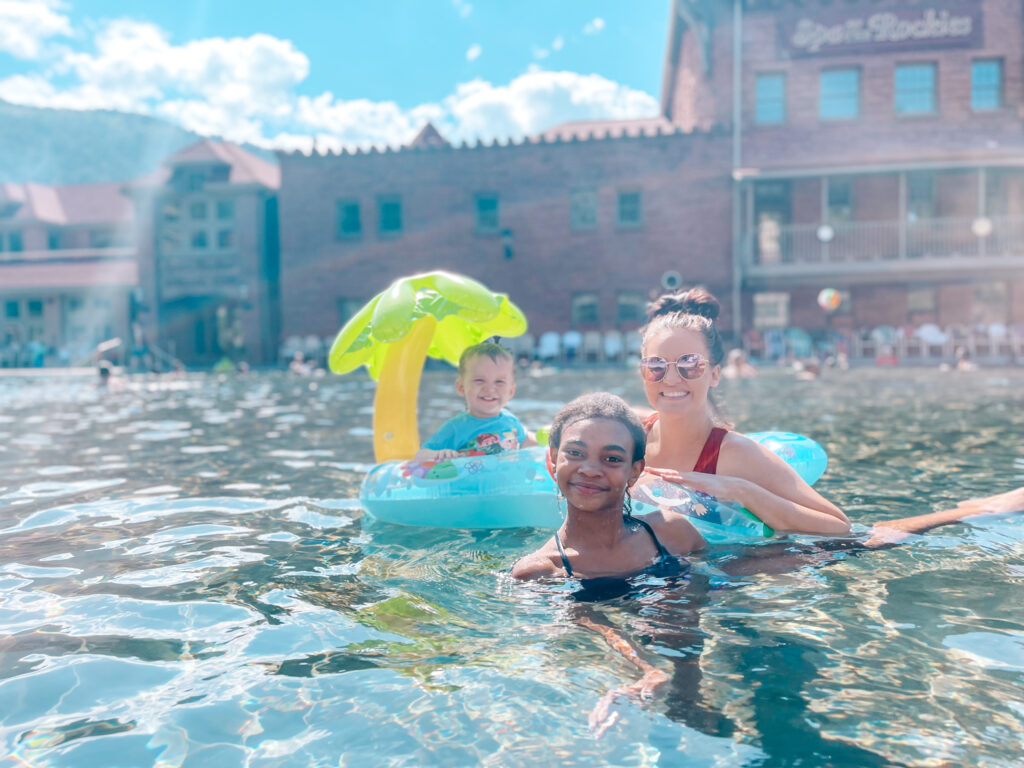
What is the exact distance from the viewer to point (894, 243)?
21828 mm

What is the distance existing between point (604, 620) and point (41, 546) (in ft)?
10.3

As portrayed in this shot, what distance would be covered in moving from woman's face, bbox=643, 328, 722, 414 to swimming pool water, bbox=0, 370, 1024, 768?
665mm

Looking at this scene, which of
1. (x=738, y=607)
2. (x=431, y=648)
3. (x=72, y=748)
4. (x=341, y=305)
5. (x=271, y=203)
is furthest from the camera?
(x=271, y=203)

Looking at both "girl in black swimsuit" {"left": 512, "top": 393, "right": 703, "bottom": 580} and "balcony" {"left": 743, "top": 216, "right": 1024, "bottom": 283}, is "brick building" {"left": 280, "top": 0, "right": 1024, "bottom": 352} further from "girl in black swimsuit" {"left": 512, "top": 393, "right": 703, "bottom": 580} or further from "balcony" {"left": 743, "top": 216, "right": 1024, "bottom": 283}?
"girl in black swimsuit" {"left": 512, "top": 393, "right": 703, "bottom": 580}

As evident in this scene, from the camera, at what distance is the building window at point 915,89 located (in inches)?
891

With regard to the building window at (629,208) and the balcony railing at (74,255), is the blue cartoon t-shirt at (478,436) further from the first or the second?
the balcony railing at (74,255)

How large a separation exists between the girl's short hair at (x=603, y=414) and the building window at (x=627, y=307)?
67.5 ft

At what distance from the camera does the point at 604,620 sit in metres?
2.96

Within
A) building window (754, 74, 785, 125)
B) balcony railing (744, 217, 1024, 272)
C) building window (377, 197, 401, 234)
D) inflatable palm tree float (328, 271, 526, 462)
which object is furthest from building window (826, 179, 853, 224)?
inflatable palm tree float (328, 271, 526, 462)

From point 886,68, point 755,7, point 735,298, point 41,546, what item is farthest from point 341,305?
point 41,546

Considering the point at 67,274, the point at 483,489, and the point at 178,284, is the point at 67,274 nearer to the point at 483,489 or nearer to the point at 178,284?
the point at 178,284

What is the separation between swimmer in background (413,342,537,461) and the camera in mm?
4945

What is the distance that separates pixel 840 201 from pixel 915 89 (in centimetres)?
343

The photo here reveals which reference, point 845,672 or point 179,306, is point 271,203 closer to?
point 179,306
